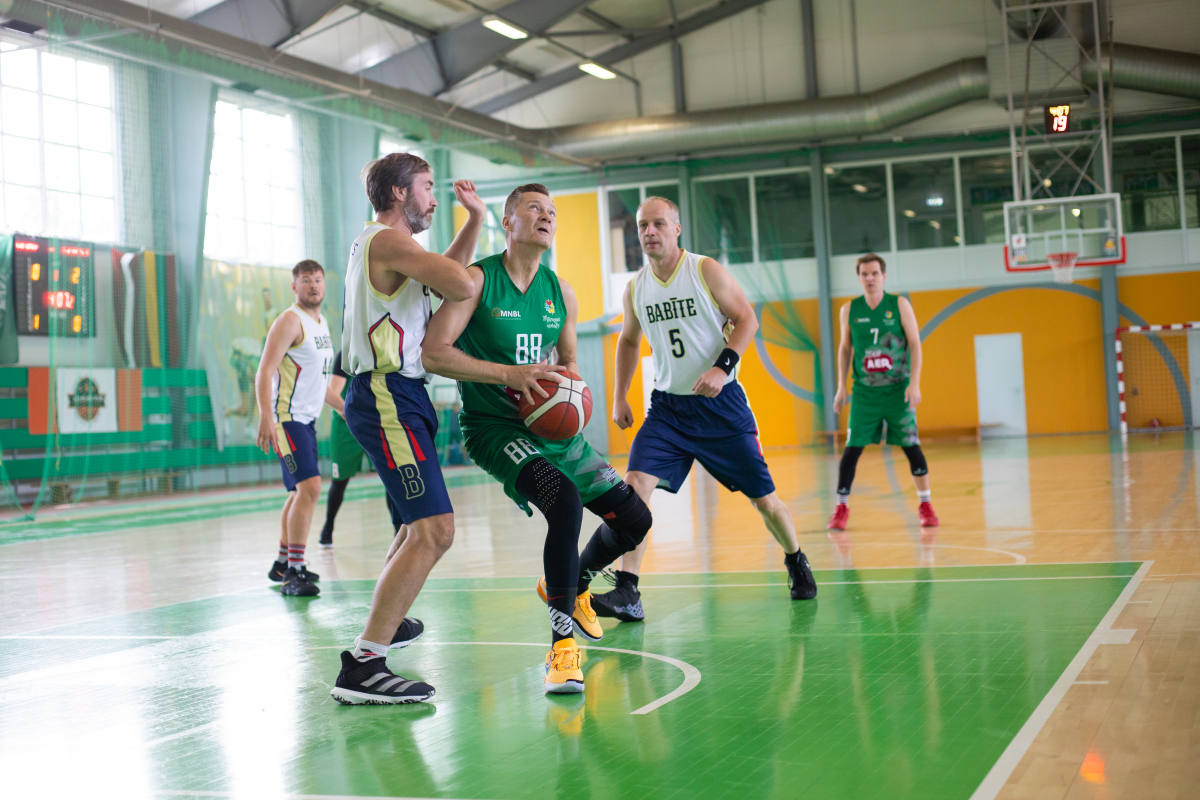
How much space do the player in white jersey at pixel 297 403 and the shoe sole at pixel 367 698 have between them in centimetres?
247

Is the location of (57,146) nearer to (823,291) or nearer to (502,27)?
(502,27)

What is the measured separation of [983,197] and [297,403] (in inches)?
728

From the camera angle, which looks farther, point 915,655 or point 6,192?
point 6,192

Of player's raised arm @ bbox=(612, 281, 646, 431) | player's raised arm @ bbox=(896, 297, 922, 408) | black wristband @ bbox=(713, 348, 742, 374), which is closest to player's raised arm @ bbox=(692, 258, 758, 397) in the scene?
black wristband @ bbox=(713, 348, 742, 374)

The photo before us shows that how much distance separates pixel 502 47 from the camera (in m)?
19.5

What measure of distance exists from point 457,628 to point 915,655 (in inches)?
79.2

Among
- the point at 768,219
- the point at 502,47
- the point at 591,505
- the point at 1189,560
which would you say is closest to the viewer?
the point at 591,505

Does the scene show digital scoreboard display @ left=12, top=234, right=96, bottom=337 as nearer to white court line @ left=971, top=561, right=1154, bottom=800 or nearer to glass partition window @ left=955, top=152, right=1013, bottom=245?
white court line @ left=971, top=561, right=1154, bottom=800

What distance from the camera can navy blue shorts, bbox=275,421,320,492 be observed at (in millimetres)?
6145

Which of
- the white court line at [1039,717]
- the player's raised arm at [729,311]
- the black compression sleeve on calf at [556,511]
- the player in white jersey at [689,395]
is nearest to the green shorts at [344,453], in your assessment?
the player in white jersey at [689,395]

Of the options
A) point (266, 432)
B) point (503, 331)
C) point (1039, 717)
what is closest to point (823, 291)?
point (266, 432)

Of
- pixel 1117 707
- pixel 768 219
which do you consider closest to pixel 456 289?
pixel 1117 707

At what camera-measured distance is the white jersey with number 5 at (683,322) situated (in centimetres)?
486

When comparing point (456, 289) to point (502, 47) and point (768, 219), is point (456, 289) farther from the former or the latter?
point (768, 219)
